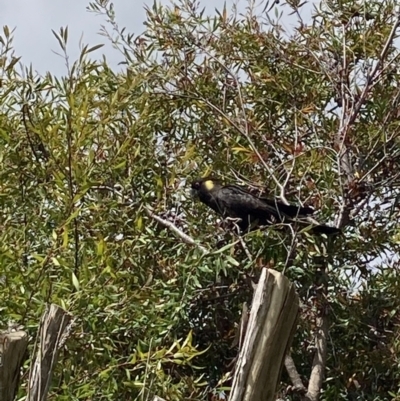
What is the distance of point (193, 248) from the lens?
271 cm

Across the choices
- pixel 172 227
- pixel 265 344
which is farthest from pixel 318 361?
pixel 265 344

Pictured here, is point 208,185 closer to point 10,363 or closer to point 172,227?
point 172,227

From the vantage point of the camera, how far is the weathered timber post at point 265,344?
1283 millimetres

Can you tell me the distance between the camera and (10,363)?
1249 millimetres

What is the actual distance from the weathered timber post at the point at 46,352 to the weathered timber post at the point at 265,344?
0.30 meters

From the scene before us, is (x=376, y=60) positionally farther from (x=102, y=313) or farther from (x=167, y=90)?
(x=102, y=313)

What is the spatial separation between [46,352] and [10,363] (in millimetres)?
62

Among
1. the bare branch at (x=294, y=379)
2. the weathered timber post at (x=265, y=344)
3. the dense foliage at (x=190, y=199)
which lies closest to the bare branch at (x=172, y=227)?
the dense foliage at (x=190, y=199)

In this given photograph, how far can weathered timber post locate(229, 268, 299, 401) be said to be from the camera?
1283 millimetres

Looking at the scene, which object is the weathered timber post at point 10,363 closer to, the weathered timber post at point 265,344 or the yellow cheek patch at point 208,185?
the weathered timber post at point 265,344

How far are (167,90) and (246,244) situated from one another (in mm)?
757

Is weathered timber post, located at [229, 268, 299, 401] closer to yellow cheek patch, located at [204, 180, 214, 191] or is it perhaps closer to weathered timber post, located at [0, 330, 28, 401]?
weathered timber post, located at [0, 330, 28, 401]

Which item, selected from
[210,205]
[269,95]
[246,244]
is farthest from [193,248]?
[269,95]

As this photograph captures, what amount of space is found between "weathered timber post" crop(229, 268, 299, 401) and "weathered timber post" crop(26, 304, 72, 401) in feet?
0.97
